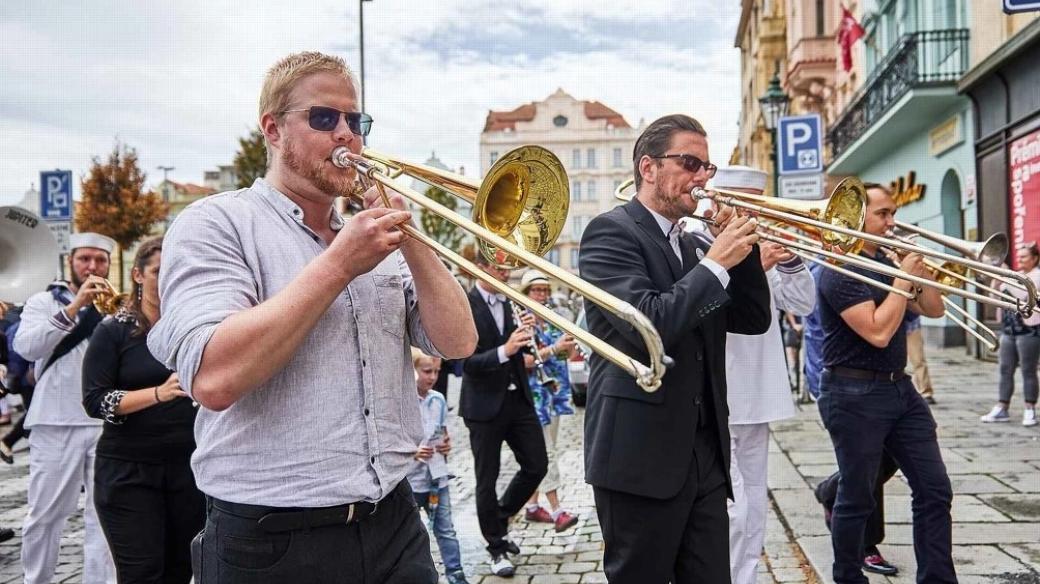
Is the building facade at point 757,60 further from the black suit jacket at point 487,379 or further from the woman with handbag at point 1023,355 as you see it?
the black suit jacket at point 487,379

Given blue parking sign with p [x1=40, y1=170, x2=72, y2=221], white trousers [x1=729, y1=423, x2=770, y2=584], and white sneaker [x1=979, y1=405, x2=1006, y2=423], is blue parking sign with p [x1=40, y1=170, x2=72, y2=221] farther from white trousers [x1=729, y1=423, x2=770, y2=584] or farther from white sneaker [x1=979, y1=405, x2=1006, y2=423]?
white sneaker [x1=979, y1=405, x2=1006, y2=423]

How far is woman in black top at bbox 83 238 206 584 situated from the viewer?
3.85 meters

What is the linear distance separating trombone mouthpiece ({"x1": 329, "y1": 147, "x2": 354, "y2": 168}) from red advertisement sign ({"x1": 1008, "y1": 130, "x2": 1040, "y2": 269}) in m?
13.8

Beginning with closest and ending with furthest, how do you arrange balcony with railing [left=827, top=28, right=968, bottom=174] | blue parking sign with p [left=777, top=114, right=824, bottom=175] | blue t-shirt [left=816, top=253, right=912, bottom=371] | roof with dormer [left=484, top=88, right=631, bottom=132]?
blue t-shirt [left=816, top=253, right=912, bottom=371]
blue parking sign with p [left=777, top=114, right=824, bottom=175]
balcony with railing [left=827, top=28, right=968, bottom=174]
roof with dormer [left=484, top=88, right=631, bottom=132]

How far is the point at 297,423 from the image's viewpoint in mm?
2105

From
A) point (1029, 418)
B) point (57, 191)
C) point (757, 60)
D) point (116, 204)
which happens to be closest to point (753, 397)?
point (1029, 418)

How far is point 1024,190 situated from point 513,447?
11790 mm

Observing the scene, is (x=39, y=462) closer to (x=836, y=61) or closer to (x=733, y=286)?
(x=733, y=286)

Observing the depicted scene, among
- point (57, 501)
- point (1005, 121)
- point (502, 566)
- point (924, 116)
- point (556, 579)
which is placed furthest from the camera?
point (924, 116)

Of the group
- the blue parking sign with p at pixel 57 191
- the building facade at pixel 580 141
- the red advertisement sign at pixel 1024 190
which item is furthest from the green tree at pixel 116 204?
the building facade at pixel 580 141

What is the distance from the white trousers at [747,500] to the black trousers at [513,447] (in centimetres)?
169

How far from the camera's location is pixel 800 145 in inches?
469

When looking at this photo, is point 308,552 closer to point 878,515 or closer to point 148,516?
point 148,516

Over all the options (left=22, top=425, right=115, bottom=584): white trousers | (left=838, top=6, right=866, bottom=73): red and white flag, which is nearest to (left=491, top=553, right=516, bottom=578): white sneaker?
(left=22, top=425, right=115, bottom=584): white trousers
